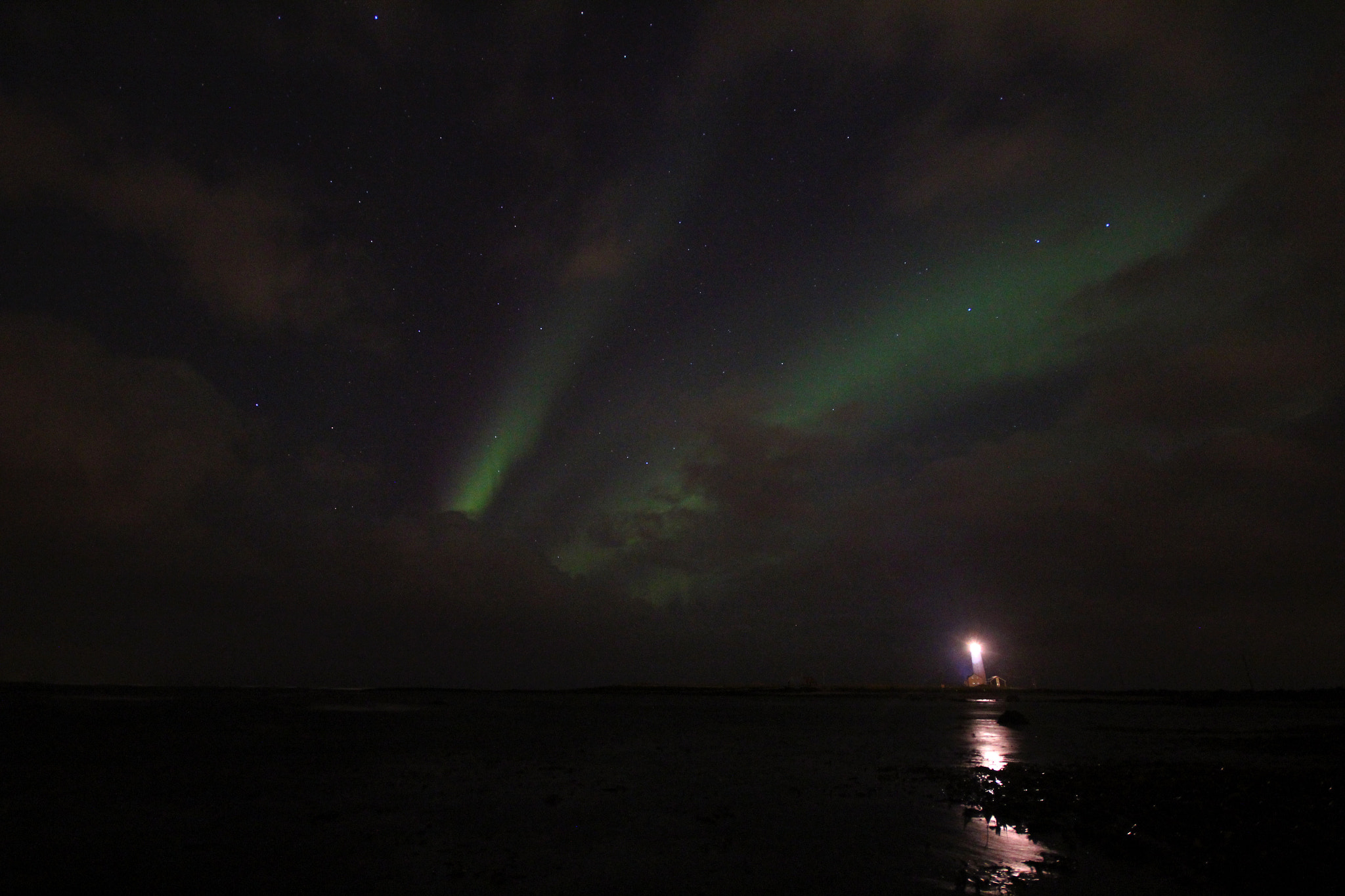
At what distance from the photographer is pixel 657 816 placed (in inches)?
972

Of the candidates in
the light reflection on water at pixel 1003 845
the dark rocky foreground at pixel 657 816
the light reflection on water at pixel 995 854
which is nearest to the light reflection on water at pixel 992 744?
the dark rocky foreground at pixel 657 816

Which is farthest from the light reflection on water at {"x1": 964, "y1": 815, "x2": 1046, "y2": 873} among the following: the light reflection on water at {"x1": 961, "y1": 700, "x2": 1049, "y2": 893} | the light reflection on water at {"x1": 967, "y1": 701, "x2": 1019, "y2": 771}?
the light reflection on water at {"x1": 967, "y1": 701, "x2": 1019, "y2": 771}

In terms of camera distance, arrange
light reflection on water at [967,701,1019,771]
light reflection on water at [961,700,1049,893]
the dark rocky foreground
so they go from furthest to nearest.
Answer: light reflection on water at [967,701,1019,771]
the dark rocky foreground
light reflection on water at [961,700,1049,893]

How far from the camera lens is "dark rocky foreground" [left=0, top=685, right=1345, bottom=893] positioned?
1697cm

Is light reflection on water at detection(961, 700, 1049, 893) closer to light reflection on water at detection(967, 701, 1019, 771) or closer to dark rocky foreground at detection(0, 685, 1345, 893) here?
dark rocky foreground at detection(0, 685, 1345, 893)

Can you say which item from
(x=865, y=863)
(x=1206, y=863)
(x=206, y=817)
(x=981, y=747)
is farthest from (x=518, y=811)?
(x=981, y=747)

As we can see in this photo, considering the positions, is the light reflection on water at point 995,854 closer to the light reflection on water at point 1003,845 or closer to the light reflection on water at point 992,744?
the light reflection on water at point 1003,845

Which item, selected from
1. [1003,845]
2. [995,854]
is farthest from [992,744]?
[995,854]

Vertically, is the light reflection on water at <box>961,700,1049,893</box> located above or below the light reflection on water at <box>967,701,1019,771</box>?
above

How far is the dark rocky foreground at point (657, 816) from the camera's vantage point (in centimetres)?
1697

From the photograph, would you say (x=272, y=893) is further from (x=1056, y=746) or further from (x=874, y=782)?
(x=1056, y=746)

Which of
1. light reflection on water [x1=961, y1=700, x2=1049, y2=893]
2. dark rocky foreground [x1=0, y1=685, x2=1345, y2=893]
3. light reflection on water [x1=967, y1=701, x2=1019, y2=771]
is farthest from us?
light reflection on water [x1=967, y1=701, x2=1019, y2=771]

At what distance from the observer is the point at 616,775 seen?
35.0 m

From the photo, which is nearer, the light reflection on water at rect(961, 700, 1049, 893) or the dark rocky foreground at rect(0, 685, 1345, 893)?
the light reflection on water at rect(961, 700, 1049, 893)
